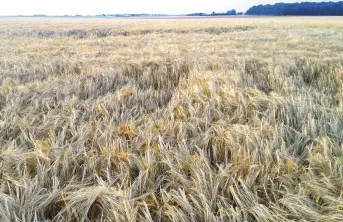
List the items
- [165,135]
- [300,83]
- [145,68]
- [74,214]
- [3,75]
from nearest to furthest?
[74,214]
[165,135]
[300,83]
[3,75]
[145,68]

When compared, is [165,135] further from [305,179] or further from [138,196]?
[305,179]

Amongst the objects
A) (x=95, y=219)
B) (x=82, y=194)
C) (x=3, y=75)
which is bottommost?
(x=95, y=219)

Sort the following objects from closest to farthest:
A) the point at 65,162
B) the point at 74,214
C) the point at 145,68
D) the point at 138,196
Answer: the point at 74,214
the point at 138,196
the point at 65,162
the point at 145,68

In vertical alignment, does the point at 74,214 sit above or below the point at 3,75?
below

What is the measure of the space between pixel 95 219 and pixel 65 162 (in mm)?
620

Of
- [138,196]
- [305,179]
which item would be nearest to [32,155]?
[138,196]

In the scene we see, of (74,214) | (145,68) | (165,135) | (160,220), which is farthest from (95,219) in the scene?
(145,68)

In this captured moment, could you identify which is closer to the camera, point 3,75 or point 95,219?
point 95,219

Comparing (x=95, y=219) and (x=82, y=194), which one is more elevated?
(x=82, y=194)

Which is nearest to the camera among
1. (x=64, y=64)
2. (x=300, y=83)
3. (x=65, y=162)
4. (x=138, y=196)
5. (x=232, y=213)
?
(x=232, y=213)

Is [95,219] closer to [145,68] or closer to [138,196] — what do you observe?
[138,196]

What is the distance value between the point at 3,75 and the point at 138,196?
450cm

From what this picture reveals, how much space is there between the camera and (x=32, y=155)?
2070 mm

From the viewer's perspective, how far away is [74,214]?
5.22ft
